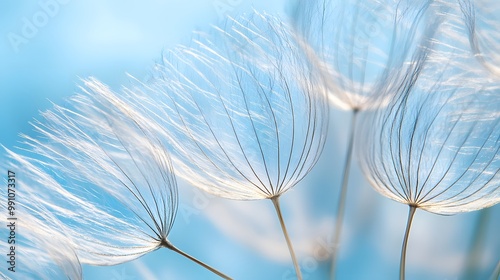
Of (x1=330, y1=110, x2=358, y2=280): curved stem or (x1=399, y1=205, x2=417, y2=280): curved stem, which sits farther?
(x1=330, y1=110, x2=358, y2=280): curved stem

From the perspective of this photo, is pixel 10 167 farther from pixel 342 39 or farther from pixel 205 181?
pixel 342 39

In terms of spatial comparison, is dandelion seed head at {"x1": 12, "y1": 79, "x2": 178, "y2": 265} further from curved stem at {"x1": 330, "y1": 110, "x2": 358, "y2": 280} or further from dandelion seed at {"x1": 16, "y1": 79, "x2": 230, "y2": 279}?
curved stem at {"x1": 330, "y1": 110, "x2": 358, "y2": 280}

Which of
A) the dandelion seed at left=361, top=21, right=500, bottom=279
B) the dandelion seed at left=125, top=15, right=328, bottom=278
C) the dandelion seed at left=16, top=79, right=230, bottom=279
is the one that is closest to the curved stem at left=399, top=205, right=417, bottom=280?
the dandelion seed at left=361, top=21, right=500, bottom=279

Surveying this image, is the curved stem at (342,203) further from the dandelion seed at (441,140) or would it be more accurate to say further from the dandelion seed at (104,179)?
the dandelion seed at (104,179)

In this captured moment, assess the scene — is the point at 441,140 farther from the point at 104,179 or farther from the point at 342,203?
the point at 104,179

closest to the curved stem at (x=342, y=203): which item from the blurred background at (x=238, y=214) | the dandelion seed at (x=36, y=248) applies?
the blurred background at (x=238, y=214)

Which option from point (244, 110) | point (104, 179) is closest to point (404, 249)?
point (244, 110)

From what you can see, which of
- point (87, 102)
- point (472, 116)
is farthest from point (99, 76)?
point (472, 116)
